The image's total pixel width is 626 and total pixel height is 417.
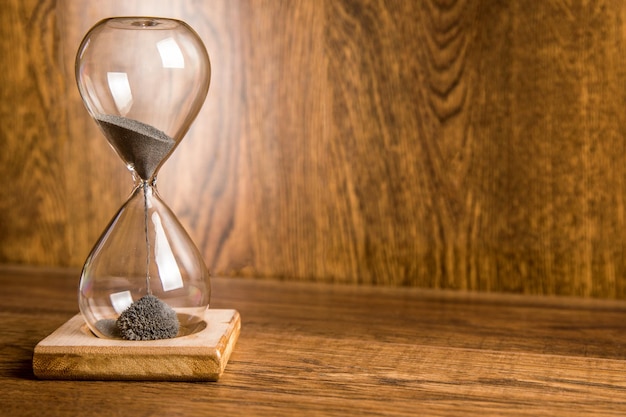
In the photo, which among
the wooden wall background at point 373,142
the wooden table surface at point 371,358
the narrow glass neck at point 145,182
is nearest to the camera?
the wooden table surface at point 371,358

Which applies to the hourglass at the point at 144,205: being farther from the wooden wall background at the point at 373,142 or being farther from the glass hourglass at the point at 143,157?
the wooden wall background at the point at 373,142

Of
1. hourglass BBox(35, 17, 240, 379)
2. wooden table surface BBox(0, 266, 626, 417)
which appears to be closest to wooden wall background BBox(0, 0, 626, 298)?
wooden table surface BBox(0, 266, 626, 417)

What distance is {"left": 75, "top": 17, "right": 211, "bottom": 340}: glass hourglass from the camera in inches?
30.3

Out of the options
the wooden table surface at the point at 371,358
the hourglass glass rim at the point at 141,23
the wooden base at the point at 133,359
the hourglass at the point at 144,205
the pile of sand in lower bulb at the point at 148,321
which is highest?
the hourglass glass rim at the point at 141,23

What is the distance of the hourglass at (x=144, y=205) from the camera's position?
77cm

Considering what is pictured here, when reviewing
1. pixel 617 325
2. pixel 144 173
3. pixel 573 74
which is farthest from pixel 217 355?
pixel 573 74

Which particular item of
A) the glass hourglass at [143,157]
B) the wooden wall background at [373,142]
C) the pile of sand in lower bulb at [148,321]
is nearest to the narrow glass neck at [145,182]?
the glass hourglass at [143,157]

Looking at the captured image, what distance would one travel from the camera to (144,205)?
0.82 meters

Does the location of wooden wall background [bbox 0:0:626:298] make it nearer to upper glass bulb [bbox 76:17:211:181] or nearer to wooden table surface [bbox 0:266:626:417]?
wooden table surface [bbox 0:266:626:417]

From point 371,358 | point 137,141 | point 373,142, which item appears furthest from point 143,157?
point 373,142

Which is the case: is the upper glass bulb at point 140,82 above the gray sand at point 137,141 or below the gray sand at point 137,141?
above

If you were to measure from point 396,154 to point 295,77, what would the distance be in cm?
18

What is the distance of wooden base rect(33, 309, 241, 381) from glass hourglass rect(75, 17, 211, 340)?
0.03m

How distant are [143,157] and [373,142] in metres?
0.45
